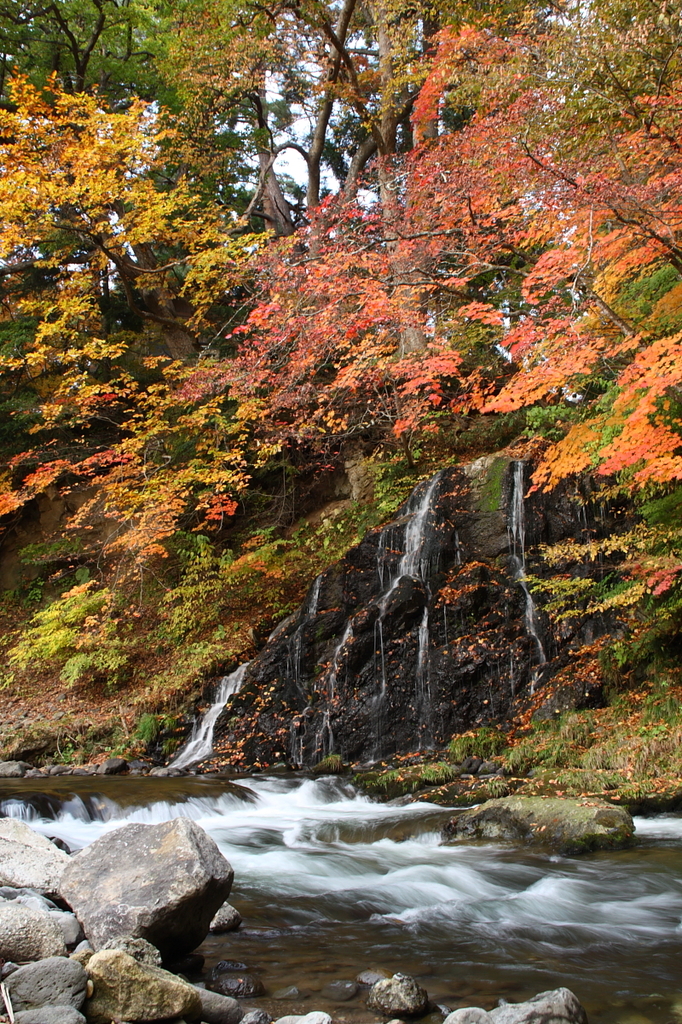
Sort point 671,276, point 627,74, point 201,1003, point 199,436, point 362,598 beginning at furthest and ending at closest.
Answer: point 199,436, point 362,598, point 671,276, point 627,74, point 201,1003

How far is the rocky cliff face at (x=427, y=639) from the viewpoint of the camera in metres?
9.77

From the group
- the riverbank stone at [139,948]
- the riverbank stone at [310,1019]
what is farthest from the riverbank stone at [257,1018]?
the riverbank stone at [139,948]

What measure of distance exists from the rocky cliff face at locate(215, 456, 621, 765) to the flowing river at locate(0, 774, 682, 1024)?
216 cm

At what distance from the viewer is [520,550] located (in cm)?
1080

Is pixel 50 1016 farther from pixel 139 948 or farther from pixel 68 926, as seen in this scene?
pixel 68 926

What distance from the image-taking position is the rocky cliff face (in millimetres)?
9766

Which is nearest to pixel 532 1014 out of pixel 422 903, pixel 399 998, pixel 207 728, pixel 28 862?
pixel 399 998

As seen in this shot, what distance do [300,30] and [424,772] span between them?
16.1 metres

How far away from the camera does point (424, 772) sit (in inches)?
328

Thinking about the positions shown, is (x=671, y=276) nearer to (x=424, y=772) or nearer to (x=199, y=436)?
(x=424, y=772)

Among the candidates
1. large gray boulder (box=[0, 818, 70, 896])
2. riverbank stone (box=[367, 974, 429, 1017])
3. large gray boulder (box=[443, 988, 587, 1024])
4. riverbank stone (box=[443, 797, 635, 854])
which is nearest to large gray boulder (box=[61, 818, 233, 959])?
large gray boulder (box=[0, 818, 70, 896])

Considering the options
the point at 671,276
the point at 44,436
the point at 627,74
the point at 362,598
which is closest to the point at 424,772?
the point at 362,598

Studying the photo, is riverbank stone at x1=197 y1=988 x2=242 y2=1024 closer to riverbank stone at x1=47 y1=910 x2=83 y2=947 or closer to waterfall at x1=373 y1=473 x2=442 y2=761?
riverbank stone at x1=47 y1=910 x2=83 y2=947

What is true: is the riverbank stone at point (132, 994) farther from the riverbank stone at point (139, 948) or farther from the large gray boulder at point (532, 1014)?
the large gray boulder at point (532, 1014)
